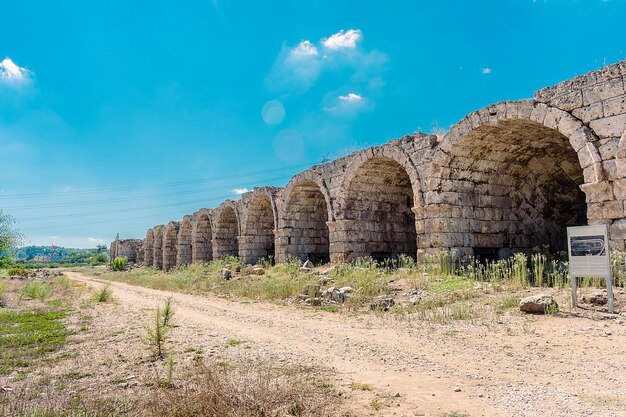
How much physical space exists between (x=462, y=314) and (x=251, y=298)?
18.5ft

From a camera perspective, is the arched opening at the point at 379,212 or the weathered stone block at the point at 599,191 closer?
the weathered stone block at the point at 599,191

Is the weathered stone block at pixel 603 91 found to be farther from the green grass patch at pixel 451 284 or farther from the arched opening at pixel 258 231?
the arched opening at pixel 258 231

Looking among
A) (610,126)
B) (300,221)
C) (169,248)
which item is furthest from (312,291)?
(169,248)

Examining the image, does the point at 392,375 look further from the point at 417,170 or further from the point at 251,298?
the point at 417,170

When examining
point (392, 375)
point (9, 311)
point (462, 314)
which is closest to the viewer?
point (392, 375)

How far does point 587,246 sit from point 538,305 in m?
1.03

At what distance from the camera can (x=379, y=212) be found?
14047mm

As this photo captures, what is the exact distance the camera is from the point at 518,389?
331 centimetres

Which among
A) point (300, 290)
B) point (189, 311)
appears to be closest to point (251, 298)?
point (300, 290)

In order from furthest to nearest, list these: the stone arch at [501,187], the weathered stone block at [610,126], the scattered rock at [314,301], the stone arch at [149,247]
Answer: the stone arch at [149,247], the stone arch at [501,187], the scattered rock at [314,301], the weathered stone block at [610,126]

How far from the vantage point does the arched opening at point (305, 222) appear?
16.6 metres

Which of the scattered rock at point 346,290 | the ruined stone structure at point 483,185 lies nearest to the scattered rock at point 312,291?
the scattered rock at point 346,290

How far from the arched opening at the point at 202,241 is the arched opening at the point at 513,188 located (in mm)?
17482

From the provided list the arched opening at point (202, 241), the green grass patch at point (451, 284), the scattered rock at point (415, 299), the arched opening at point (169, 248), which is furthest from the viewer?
the arched opening at point (169, 248)
